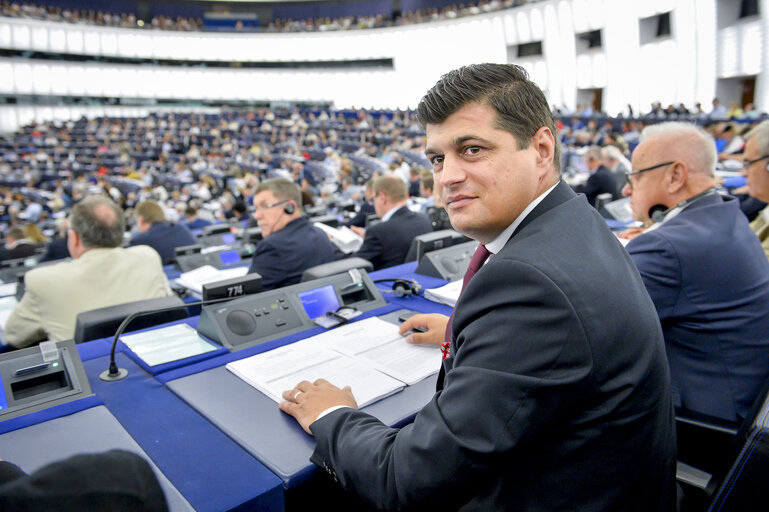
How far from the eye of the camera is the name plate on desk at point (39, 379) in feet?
4.00

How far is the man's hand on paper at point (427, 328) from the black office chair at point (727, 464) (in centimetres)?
69

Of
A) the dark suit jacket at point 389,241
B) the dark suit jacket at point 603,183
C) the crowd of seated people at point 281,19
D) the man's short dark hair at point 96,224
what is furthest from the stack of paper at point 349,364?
the crowd of seated people at point 281,19

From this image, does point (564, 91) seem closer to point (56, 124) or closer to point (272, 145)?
point (272, 145)

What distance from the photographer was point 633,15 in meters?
17.7

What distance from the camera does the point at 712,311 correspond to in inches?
59.1

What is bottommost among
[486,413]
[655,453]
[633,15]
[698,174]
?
[655,453]

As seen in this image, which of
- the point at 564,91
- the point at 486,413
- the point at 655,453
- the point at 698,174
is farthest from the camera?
the point at 564,91

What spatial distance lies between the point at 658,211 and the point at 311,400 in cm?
154

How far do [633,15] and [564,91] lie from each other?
4075mm

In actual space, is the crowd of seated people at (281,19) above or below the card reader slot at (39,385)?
above

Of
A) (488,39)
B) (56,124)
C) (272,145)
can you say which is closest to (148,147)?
(272,145)

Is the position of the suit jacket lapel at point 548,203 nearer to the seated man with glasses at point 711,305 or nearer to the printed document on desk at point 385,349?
the printed document on desk at point 385,349

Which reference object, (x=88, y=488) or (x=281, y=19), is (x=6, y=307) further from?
(x=281, y=19)

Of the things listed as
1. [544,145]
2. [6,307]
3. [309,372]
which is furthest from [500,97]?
[6,307]
